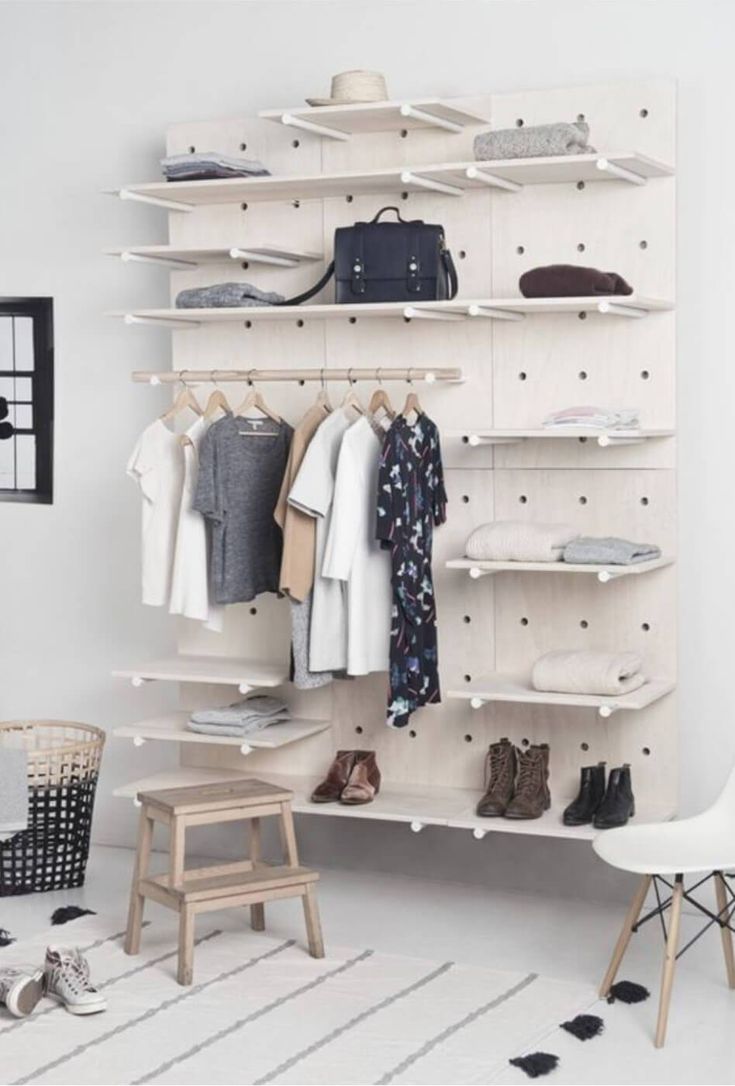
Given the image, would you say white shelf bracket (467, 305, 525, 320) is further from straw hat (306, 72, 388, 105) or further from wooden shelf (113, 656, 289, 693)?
wooden shelf (113, 656, 289, 693)

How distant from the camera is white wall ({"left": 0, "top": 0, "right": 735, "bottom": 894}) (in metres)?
4.55

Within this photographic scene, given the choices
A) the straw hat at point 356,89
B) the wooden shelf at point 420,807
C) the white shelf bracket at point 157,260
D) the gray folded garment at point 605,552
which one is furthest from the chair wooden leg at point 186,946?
the straw hat at point 356,89

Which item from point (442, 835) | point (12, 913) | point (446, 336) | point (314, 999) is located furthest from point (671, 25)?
point (12, 913)

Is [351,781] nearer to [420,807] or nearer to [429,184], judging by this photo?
[420,807]

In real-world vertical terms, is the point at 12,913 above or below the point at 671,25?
below

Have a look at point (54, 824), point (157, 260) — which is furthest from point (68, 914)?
point (157, 260)

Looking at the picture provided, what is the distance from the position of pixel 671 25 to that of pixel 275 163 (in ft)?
4.15

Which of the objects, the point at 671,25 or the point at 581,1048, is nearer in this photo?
the point at 581,1048

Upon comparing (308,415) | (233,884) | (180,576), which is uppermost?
(308,415)

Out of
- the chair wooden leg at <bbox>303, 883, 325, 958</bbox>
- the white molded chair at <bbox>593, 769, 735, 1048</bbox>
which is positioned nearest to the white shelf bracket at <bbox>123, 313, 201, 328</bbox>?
the chair wooden leg at <bbox>303, 883, 325, 958</bbox>

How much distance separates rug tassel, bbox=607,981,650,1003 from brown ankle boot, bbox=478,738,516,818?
0.68 m

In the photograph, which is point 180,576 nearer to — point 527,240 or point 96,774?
point 96,774

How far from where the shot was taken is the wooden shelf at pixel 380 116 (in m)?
4.50

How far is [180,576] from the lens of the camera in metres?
4.76
